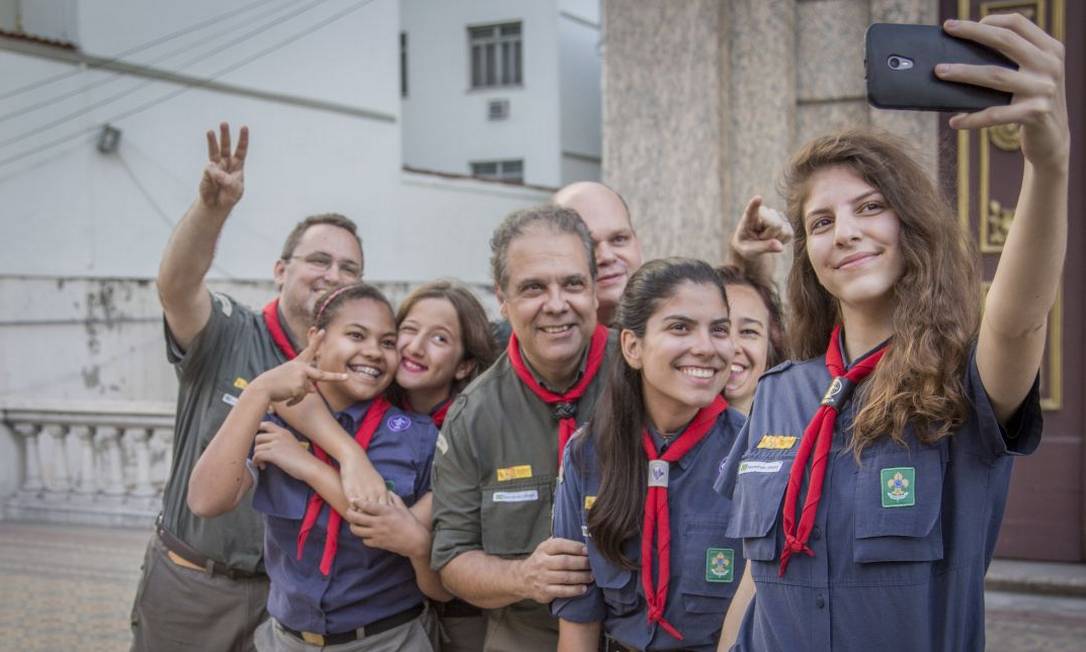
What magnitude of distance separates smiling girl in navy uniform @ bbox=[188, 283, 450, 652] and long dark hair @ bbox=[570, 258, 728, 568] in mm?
577

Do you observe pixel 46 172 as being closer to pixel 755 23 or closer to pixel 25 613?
pixel 25 613

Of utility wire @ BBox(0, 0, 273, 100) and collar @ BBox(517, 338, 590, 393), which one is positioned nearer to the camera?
collar @ BBox(517, 338, 590, 393)

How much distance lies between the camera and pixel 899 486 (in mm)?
1736

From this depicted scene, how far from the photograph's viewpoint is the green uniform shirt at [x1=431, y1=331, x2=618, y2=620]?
2.64 m

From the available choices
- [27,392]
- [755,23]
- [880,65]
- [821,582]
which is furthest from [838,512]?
[27,392]

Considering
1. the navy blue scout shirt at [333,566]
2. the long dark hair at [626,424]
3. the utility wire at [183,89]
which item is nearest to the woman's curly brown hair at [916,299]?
the long dark hair at [626,424]

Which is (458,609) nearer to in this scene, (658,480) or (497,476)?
(497,476)

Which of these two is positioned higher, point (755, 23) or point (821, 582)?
point (755, 23)

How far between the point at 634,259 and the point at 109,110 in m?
12.4

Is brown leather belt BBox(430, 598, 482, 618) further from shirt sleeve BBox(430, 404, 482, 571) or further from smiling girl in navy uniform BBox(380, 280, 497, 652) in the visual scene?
shirt sleeve BBox(430, 404, 482, 571)

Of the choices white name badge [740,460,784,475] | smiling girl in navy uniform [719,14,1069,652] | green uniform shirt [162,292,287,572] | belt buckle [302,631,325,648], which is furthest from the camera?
green uniform shirt [162,292,287,572]

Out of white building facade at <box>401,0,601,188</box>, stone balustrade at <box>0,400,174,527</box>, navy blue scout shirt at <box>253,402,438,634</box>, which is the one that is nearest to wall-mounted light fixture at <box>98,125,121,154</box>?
stone balustrade at <box>0,400,174,527</box>

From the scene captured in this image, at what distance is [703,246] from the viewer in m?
5.45

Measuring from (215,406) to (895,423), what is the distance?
224 centimetres
